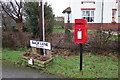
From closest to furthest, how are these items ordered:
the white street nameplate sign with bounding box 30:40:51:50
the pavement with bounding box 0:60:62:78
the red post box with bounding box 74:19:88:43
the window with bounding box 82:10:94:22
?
the pavement with bounding box 0:60:62:78 < the red post box with bounding box 74:19:88:43 < the white street nameplate sign with bounding box 30:40:51:50 < the window with bounding box 82:10:94:22

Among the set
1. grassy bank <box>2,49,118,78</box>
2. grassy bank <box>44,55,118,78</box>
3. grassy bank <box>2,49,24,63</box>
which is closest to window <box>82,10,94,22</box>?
grassy bank <box>2,49,24,63</box>

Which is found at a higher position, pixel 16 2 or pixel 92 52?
pixel 16 2

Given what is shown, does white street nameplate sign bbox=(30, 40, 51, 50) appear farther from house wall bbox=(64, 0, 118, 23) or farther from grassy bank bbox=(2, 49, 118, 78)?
house wall bbox=(64, 0, 118, 23)

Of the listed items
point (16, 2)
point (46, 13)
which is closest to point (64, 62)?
point (46, 13)

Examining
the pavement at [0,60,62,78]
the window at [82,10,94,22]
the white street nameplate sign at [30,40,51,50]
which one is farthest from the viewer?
the window at [82,10,94,22]

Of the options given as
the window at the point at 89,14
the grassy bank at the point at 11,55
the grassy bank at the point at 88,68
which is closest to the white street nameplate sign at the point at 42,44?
the grassy bank at the point at 88,68

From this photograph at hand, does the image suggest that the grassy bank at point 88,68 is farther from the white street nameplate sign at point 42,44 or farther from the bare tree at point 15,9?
the bare tree at point 15,9

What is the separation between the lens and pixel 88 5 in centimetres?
2002

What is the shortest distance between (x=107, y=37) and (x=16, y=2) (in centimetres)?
966

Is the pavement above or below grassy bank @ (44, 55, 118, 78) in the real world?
below

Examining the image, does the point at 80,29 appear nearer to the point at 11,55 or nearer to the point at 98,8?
the point at 11,55

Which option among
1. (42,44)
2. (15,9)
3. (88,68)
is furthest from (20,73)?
(15,9)

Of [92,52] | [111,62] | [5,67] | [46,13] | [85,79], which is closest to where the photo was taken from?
[85,79]

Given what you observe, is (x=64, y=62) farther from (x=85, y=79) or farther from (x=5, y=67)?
(x=5, y=67)
